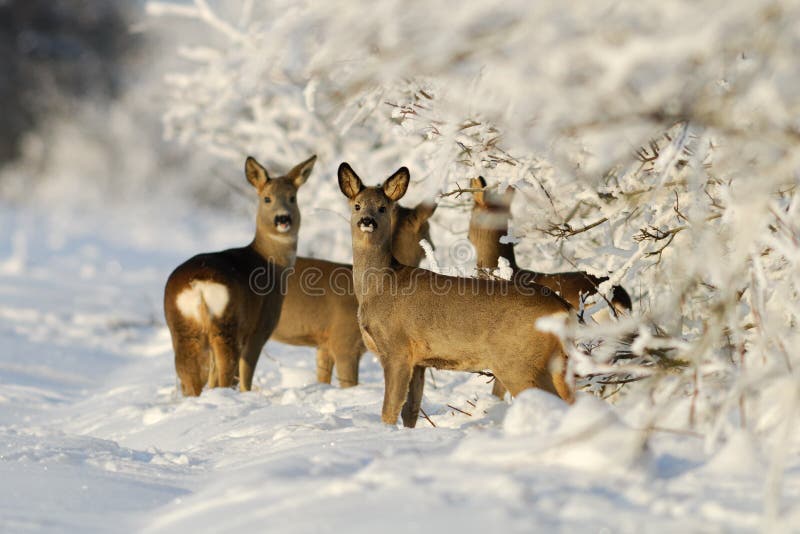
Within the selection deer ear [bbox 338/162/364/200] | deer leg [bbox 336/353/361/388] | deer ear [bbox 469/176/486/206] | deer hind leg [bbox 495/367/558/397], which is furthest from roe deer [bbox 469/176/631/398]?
deer leg [bbox 336/353/361/388]

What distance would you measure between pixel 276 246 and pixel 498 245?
2.27 m

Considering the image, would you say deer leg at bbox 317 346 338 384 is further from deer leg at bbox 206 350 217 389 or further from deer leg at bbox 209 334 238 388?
deer leg at bbox 209 334 238 388

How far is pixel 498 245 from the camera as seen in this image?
26.1ft

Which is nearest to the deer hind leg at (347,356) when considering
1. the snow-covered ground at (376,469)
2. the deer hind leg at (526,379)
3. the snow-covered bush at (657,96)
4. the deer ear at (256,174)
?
the snow-covered ground at (376,469)

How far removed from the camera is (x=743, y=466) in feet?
12.1

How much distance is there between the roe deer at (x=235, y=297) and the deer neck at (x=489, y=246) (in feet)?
6.23

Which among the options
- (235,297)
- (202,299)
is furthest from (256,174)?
(202,299)

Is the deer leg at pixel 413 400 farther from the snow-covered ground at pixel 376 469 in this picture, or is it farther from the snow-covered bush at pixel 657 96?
the snow-covered bush at pixel 657 96

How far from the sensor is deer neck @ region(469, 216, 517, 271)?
791 cm

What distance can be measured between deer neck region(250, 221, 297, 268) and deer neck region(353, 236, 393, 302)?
232 centimetres

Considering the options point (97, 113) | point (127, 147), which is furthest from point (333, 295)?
point (97, 113)

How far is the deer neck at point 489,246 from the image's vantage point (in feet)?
26.0

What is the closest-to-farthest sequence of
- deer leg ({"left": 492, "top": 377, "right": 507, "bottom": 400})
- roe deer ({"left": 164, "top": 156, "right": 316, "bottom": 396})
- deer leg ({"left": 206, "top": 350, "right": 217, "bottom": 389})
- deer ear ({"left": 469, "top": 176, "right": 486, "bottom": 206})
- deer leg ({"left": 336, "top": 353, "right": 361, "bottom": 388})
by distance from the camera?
deer ear ({"left": 469, "top": 176, "right": 486, "bottom": 206}), deer leg ({"left": 492, "top": 377, "right": 507, "bottom": 400}), roe deer ({"left": 164, "top": 156, "right": 316, "bottom": 396}), deer leg ({"left": 206, "top": 350, "right": 217, "bottom": 389}), deer leg ({"left": 336, "top": 353, "right": 361, "bottom": 388})

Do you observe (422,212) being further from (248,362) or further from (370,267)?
(248,362)
